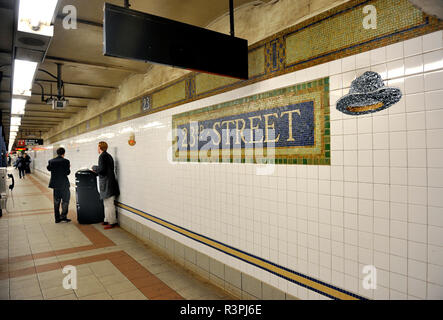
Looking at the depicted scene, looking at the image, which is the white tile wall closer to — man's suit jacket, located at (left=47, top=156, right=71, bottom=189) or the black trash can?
the black trash can

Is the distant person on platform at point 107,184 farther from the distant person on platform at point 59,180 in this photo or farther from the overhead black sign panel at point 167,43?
the overhead black sign panel at point 167,43

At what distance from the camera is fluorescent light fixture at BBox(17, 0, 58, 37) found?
2.35 metres

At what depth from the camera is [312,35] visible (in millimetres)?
2381

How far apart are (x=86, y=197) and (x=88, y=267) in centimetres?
283

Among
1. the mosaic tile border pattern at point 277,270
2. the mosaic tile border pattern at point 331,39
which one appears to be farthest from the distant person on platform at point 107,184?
the mosaic tile border pattern at point 331,39

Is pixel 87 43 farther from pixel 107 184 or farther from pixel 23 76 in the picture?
pixel 107 184

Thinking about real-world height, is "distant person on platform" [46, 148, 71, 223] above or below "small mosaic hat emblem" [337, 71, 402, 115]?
below

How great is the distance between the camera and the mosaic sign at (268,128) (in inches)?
91.9

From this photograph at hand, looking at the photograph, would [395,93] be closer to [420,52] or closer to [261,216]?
[420,52]

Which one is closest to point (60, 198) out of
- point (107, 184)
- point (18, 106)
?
point (107, 184)

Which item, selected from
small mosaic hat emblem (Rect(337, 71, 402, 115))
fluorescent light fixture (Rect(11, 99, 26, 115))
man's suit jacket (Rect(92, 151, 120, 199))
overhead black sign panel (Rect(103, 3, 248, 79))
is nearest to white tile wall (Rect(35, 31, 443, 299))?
small mosaic hat emblem (Rect(337, 71, 402, 115))

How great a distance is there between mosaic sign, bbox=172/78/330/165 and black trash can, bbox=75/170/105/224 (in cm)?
371
